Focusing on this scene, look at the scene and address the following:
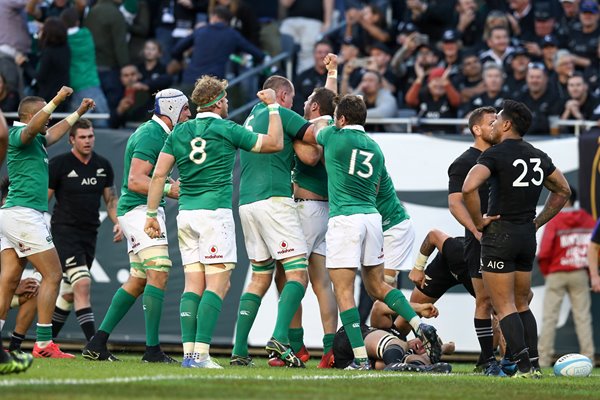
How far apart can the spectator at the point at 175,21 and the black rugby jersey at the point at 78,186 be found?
737 cm

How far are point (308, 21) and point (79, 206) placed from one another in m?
8.45

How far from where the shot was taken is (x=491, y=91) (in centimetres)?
1792

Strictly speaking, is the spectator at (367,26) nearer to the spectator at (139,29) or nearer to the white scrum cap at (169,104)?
the spectator at (139,29)

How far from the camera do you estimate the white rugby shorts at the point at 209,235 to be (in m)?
11.3

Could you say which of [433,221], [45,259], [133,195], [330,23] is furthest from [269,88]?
[330,23]

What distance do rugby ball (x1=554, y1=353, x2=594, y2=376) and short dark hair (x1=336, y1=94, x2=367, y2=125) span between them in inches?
124

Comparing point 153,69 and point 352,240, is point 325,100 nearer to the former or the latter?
point 352,240

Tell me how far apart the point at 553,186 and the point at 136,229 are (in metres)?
4.11

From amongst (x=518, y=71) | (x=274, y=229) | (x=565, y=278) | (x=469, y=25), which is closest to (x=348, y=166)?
(x=274, y=229)

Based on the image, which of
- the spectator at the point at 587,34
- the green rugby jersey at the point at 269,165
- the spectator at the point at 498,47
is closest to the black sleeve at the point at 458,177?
the green rugby jersey at the point at 269,165

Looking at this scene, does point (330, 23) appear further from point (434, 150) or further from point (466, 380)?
point (466, 380)

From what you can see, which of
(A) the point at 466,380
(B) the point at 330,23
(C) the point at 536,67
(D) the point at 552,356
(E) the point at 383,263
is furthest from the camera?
(B) the point at 330,23

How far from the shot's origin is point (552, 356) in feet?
52.1

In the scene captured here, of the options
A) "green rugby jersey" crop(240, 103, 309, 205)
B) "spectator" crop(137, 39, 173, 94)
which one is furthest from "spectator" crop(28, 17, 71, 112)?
"green rugby jersey" crop(240, 103, 309, 205)
